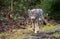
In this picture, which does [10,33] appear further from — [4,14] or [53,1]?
[53,1]

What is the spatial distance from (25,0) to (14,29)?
458 cm

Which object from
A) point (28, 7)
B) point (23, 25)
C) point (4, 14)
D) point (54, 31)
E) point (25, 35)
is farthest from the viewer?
point (28, 7)

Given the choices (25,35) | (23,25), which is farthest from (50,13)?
(25,35)

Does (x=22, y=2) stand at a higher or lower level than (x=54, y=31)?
higher

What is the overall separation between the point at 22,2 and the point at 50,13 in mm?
2133

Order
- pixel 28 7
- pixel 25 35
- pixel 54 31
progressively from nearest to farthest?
pixel 25 35, pixel 54 31, pixel 28 7

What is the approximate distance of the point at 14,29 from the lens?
10.5m

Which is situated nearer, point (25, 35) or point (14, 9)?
point (25, 35)

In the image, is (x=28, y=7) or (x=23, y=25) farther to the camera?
(x=28, y=7)

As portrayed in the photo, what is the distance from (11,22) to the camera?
1151 centimetres

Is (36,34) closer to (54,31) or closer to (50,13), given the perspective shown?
(54,31)

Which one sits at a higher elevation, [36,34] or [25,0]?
[25,0]

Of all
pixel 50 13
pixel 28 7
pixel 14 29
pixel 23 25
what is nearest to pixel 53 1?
pixel 50 13

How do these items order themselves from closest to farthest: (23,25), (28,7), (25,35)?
(25,35)
(23,25)
(28,7)
